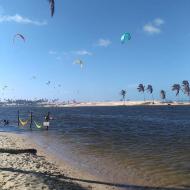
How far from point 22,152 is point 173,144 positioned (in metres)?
13.9

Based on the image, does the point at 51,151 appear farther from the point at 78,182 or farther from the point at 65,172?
the point at 78,182

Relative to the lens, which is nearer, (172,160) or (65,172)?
(65,172)

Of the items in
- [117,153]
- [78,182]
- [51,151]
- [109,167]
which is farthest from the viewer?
[51,151]

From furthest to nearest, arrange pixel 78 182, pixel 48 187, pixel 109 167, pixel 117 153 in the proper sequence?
1. pixel 117 153
2. pixel 109 167
3. pixel 78 182
4. pixel 48 187

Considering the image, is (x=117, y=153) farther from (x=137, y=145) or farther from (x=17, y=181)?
(x=17, y=181)

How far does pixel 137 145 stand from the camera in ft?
97.9

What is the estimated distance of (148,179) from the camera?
56.0 feet

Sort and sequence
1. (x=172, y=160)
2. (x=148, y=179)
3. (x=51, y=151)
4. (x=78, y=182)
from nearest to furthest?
(x=78, y=182) < (x=148, y=179) < (x=172, y=160) < (x=51, y=151)

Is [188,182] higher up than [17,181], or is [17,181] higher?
[17,181]

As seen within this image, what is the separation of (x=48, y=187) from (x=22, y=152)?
37.7 feet

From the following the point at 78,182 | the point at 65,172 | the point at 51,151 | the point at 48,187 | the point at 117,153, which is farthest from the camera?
the point at 51,151

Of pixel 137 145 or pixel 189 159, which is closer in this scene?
pixel 189 159

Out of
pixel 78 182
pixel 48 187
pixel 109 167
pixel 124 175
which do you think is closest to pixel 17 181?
pixel 48 187

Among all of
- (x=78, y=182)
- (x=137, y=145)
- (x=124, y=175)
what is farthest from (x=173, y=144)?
(x=78, y=182)
